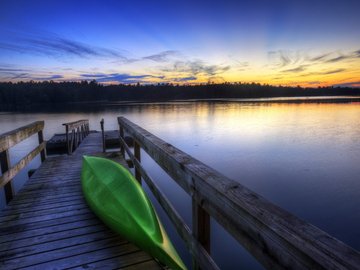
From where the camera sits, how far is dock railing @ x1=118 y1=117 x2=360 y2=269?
735mm

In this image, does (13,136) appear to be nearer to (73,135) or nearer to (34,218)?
(34,218)

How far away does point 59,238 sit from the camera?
262 cm

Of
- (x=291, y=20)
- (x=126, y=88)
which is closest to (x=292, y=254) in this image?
(x=291, y=20)

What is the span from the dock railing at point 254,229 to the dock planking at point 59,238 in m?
0.89

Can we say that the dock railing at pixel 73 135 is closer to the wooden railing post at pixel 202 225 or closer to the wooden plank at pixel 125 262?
the wooden plank at pixel 125 262

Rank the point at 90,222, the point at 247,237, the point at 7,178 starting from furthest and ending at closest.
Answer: the point at 7,178, the point at 90,222, the point at 247,237

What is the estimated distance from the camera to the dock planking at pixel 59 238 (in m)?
2.21

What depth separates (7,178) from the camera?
371 centimetres

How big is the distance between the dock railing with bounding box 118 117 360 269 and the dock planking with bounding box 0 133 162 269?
888 millimetres

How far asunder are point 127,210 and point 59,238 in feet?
3.11

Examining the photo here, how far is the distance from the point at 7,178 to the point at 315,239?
14.4 ft

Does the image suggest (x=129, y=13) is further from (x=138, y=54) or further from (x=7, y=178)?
(x=138, y=54)

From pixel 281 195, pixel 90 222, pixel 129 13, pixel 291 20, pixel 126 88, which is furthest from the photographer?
pixel 126 88

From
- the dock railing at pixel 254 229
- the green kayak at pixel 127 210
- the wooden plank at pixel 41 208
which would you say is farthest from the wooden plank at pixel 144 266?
the wooden plank at pixel 41 208
